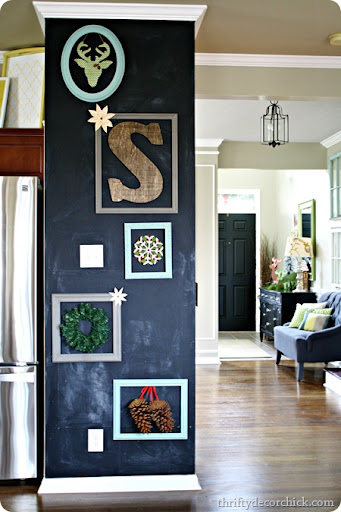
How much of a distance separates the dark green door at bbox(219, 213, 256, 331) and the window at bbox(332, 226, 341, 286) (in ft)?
9.17

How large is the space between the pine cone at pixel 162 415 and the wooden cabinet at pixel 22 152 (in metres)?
1.51

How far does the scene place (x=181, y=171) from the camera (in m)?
3.25

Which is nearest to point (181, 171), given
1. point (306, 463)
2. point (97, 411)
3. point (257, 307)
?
point (97, 411)

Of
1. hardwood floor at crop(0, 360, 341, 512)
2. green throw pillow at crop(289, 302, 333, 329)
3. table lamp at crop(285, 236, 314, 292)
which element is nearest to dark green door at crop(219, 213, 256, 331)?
table lamp at crop(285, 236, 314, 292)

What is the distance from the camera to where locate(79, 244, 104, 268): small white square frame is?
10.5 ft

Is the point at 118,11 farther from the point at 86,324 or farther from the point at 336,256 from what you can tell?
the point at 336,256

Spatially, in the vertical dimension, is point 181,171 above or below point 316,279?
above

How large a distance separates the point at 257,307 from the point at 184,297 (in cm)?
669

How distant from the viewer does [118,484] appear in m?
3.15

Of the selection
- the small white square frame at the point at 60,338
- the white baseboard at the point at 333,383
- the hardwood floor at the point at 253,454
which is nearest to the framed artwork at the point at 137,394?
the small white square frame at the point at 60,338

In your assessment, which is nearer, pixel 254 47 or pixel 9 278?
pixel 9 278

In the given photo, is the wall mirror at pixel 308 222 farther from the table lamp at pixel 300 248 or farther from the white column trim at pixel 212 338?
the white column trim at pixel 212 338

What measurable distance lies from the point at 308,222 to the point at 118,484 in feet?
18.8

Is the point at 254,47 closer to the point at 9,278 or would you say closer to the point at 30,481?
the point at 9,278
